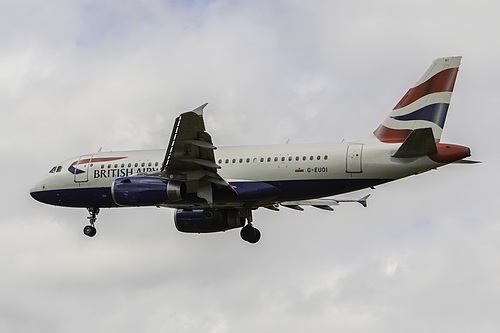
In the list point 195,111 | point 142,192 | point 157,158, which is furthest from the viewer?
point 157,158

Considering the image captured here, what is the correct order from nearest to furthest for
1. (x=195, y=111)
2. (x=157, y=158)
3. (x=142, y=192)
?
(x=195, y=111)
(x=142, y=192)
(x=157, y=158)

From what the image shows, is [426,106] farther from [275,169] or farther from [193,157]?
[193,157]

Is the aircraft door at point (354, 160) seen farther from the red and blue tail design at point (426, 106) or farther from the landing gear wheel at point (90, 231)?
the landing gear wheel at point (90, 231)

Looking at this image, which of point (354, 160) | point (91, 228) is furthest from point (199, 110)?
point (91, 228)

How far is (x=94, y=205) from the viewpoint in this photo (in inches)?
1875

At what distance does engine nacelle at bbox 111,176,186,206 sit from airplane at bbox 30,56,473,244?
4 centimetres

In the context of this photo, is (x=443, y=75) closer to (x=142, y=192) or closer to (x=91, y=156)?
(x=142, y=192)

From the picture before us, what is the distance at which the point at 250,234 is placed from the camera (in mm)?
48312

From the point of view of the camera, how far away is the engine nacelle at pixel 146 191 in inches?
1693

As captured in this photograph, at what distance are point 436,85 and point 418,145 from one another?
3.83m

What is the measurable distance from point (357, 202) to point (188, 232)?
328 inches

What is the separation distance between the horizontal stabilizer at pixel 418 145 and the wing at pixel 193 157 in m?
7.66

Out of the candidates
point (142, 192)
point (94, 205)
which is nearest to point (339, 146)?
point (142, 192)

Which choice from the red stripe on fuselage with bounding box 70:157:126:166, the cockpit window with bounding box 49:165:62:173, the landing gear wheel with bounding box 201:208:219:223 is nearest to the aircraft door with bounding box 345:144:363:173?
the landing gear wheel with bounding box 201:208:219:223
